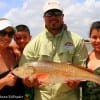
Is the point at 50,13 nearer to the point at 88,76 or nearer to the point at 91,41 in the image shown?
the point at 91,41

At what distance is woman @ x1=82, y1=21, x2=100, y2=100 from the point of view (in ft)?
21.0

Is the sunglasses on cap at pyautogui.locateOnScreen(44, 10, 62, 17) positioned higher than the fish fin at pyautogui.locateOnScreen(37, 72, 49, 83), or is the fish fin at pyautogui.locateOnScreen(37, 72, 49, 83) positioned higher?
the sunglasses on cap at pyautogui.locateOnScreen(44, 10, 62, 17)

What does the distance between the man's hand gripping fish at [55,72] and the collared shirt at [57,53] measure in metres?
0.39

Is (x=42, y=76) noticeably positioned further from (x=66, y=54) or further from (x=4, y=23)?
(x=4, y=23)

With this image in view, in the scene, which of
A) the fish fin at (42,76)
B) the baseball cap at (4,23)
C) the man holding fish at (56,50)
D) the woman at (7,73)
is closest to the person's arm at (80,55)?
the man holding fish at (56,50)

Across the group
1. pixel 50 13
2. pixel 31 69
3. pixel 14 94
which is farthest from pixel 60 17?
pixel 14 94

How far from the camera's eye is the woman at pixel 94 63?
6410mm

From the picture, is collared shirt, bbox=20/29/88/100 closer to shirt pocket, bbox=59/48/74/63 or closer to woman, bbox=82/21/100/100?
shirt pocket, bbox=59/48/74/63

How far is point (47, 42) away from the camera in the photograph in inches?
265

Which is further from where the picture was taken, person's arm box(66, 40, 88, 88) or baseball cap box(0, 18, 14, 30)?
person's arm box(66, 40, 88, 88)

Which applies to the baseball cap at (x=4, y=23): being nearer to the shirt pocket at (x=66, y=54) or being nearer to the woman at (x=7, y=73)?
the woman at (x=7, y=73)

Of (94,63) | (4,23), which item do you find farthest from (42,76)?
(4,23)

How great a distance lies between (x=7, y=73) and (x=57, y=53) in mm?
893

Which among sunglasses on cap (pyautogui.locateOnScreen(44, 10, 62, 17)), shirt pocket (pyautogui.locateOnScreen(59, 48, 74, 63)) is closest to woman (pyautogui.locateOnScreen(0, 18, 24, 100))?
sunglasses on cap (pyautogui.locateOnScreen(44, 10, 62, 17))
